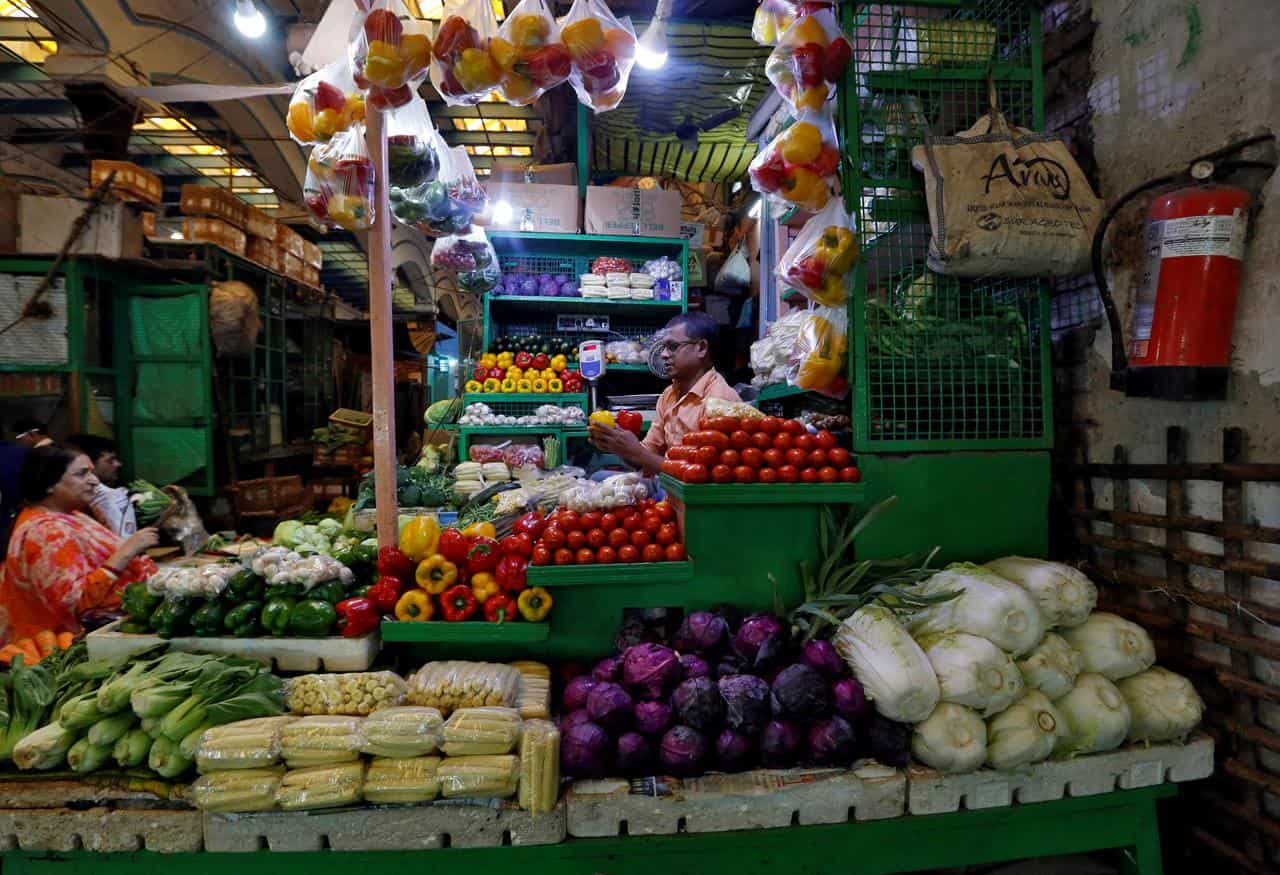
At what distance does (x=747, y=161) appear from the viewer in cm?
628

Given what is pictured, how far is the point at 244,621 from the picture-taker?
2373 millimetres

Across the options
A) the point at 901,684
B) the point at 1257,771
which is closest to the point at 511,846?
the point at 901,684

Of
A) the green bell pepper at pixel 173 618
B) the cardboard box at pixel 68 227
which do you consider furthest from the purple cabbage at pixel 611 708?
the cardboard box at pixel 68 227

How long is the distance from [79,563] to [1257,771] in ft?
18.3

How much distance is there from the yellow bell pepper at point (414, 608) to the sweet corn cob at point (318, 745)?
18.2 inches

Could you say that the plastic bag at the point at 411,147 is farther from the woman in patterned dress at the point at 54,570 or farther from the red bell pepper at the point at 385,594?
the woman in patterned dress at the point at 54,570

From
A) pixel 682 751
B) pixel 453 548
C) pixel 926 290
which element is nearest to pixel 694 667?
pixel 682 751

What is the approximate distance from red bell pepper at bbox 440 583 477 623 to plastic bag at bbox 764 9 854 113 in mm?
2533

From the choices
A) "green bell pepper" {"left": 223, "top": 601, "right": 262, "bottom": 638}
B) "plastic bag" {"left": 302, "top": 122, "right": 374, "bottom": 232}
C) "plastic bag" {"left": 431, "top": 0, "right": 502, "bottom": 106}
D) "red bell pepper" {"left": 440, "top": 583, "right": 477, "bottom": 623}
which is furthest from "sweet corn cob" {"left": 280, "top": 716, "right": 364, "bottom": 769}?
"plastic bag" {"left": 431, "top": 0, "right": 502, "bottom": 106}

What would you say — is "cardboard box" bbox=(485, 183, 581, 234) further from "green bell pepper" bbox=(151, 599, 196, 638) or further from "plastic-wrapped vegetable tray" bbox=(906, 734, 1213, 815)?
"plastic-wrapped vegetable tray" bbox=(906, 734, 1213, 815)

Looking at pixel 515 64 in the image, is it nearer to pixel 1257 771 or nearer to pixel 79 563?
pixel 79 563

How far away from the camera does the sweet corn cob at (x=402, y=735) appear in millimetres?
1887

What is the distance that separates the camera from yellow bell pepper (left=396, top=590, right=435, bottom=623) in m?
2.32

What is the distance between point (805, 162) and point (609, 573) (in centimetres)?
195
